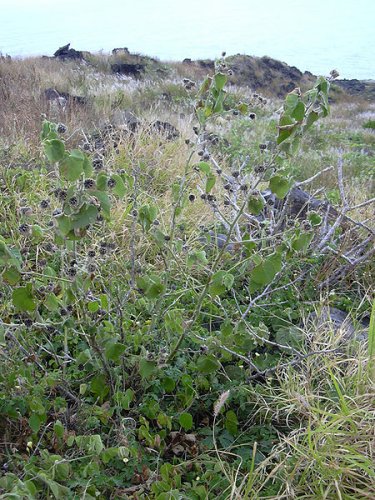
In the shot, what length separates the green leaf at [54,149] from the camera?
4.97 ft

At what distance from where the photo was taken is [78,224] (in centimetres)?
160

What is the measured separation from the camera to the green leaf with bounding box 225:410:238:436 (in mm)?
2244

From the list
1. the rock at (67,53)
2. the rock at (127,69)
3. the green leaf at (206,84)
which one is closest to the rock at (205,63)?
the rock at (127,69)

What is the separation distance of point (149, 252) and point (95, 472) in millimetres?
2078

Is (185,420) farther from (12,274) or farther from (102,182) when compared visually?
(102,182)

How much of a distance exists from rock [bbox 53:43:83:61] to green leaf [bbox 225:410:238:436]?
722 inches

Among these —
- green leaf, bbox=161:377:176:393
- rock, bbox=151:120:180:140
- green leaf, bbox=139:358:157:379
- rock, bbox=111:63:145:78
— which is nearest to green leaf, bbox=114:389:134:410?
green leaf, bbox=139:358:157:379

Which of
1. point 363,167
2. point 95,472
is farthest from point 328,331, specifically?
point 363,167

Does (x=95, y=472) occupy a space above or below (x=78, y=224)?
below

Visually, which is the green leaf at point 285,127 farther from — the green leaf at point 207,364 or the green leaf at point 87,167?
the green leaf at point 207,364

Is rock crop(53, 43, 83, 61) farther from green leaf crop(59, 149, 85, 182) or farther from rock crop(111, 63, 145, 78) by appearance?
green leaf crop(59, 149, 85, 182)

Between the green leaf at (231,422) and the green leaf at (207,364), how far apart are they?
0.71 ft

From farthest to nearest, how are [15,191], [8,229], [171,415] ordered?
[15,191]
[8,229]
[171,415]

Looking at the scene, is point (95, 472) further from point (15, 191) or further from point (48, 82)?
point (48, 82)
